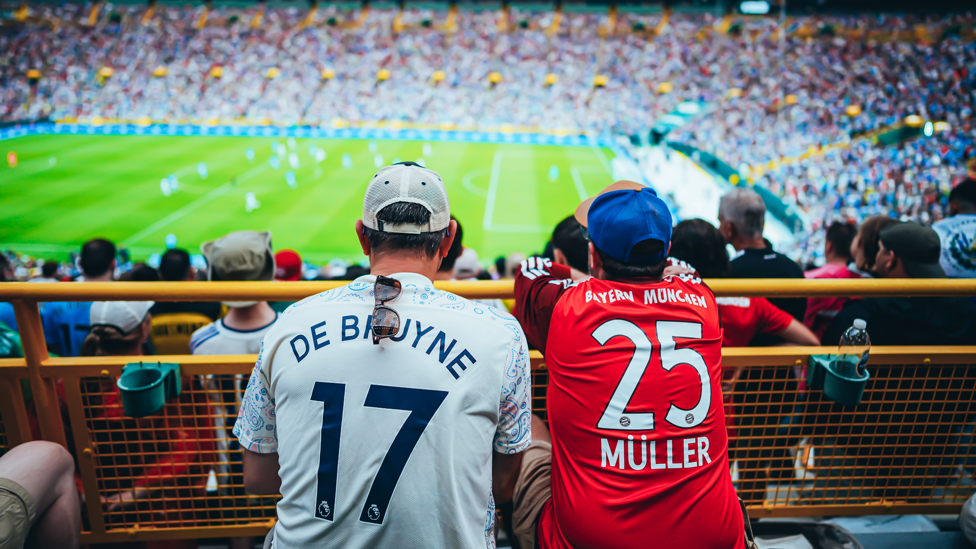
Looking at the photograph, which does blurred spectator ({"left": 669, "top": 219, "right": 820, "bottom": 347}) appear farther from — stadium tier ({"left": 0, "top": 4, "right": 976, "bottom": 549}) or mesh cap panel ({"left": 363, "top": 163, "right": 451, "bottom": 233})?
mesh cap panel ({"left": 363, "top": 163, "right": 451, "bottom": 233})

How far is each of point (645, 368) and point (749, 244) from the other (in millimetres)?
2691

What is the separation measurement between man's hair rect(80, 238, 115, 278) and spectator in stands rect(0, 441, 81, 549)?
381 centimetres

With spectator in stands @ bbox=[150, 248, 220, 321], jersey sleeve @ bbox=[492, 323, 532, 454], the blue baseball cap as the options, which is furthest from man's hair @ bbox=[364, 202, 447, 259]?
spectator in stands @ bbox=[150, 248, 220, 321]

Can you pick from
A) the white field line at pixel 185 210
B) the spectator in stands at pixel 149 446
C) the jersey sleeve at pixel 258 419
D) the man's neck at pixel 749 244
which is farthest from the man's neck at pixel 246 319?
the white field line at pixel 185 210

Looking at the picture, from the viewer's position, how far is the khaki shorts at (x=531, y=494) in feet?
7.51

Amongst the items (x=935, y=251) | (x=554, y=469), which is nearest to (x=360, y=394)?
(x=554, y=469)

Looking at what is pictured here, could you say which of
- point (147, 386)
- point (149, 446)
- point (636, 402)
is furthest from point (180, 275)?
point (636, 402)

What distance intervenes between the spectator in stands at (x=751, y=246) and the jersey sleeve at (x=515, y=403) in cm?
262

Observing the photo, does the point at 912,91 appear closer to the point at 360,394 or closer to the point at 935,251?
the point at 935,251

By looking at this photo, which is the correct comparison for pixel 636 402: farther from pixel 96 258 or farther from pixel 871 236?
pixel 96 258

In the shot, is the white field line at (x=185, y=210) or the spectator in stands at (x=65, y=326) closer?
the spectator in stands at (x=65, y=326)

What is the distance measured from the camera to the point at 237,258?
3.45 m

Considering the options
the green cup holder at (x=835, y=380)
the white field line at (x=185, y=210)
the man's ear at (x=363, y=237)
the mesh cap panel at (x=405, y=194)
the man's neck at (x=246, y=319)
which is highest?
the mesh cap panel at (x=405, y=194)

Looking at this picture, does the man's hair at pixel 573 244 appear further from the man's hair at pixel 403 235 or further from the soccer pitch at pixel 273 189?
the soccer pitch at pixel 273 189
